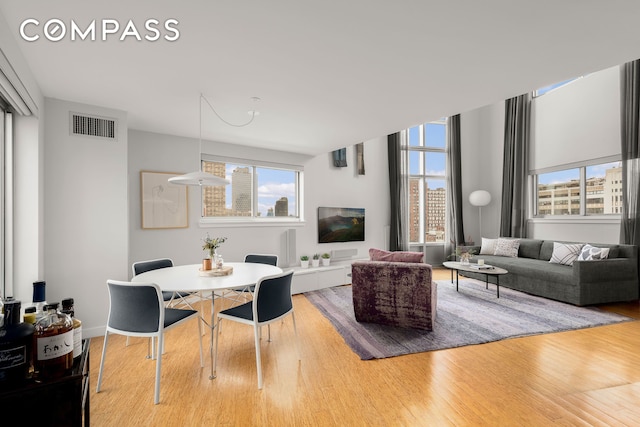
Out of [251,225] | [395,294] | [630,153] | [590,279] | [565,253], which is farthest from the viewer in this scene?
[251,225]

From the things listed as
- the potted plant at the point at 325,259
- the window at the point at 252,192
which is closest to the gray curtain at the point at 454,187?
the potted plant at the point at 325,259

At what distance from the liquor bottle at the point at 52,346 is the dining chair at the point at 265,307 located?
51.3 inches

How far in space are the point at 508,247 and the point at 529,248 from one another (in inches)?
13.4

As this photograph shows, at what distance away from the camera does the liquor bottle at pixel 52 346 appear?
100 cm

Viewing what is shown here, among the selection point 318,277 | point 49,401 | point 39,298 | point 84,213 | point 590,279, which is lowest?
point 318,277

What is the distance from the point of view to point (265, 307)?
2385 mm

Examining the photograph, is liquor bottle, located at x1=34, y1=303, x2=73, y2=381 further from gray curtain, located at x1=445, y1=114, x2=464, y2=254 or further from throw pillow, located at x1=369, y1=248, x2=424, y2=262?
gray curtain, located at x1=445, y1=114, x2=464, y2=254

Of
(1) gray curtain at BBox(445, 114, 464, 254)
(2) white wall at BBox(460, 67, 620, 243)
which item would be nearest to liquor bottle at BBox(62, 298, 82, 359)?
(2) white wall at BBox(460, 67, 620, 243)

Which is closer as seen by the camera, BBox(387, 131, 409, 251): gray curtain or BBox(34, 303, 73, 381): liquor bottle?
BBox(34, 303, 73, 381): liquor bottle

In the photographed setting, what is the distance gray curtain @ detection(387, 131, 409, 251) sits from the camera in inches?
279

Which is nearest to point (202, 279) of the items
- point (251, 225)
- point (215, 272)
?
point (215, 272)

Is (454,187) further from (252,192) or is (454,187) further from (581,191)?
(252,192)

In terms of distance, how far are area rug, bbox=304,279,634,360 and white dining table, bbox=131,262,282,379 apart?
3.85 feet

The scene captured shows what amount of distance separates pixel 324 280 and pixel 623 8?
4599mm
